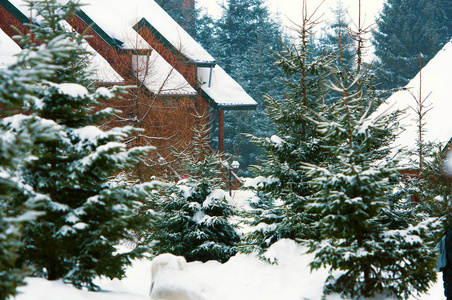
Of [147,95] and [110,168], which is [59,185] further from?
[147,95]

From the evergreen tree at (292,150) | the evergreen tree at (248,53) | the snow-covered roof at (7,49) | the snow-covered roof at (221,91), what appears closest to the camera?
the evergreen tree at (292,150)

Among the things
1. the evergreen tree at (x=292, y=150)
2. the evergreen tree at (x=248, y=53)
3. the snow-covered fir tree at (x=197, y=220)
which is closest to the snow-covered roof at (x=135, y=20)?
the snow-covered fir tree at (x=197, y=220)

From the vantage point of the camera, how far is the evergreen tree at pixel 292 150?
8.24 meters

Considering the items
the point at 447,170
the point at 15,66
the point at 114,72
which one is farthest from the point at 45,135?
the point at 114,72

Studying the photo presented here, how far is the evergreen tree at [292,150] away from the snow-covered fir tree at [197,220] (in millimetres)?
1170

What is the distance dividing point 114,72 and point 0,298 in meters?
13.2

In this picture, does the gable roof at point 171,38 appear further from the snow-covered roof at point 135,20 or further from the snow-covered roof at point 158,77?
the snow-covered roof at point 158,77

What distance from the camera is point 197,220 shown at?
984cm

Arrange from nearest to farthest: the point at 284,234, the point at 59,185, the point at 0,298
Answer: the point at 0,298 → the point at 59,185 → the point at 284,234

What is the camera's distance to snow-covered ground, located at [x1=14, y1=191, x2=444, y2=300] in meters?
6.18

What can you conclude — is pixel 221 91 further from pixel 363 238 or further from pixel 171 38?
pixel 363 238

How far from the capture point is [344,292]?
5547mm

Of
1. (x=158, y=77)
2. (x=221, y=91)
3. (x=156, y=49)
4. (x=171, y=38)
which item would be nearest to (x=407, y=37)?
(x=221, y=91)

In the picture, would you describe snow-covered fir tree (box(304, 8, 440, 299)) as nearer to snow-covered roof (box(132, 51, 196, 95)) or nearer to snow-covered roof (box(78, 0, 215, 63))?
snow-covered roof (box(132, 51, 196, 95))
